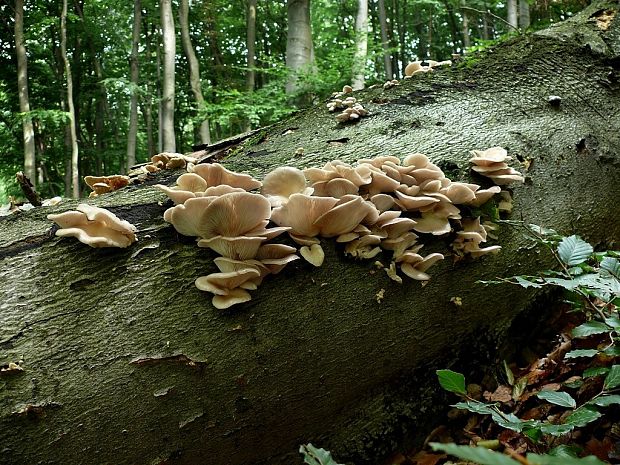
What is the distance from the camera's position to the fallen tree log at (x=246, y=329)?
159 centimetres

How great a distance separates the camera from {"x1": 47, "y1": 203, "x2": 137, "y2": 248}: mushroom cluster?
68.2 inches

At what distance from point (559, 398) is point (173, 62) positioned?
1166cm

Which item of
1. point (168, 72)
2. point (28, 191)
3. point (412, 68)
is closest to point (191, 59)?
point (168, 72)

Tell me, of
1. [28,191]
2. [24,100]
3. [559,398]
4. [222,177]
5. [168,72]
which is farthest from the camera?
[24,100]

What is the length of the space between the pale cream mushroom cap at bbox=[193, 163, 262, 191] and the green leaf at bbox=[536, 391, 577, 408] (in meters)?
1.41

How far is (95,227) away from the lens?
5.97ft

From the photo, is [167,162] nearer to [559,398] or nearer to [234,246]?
[234,246]

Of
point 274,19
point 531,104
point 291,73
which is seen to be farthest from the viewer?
point 274,19

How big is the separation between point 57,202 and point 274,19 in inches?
895

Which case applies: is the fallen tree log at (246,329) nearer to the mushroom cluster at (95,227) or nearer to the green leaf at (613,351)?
the mushroom cluster at (95,227)

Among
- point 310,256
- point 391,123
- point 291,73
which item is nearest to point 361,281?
point 310,256

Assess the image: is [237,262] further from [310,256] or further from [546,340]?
[546,340]

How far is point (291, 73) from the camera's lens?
9.34 m

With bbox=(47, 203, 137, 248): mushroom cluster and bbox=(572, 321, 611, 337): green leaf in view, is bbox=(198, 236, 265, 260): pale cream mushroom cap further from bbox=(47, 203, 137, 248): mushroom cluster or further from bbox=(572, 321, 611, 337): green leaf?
bbox=(572, 321, 611, 337): green leaf
